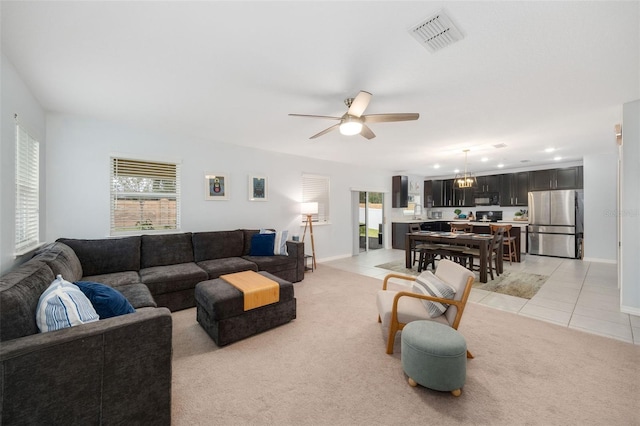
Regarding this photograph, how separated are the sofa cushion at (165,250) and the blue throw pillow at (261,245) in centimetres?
100

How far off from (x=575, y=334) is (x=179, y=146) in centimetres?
589

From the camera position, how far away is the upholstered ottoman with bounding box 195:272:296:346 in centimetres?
250

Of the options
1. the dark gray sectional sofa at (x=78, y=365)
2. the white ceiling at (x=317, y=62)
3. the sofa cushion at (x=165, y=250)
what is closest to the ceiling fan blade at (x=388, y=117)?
the white ceiling at (x=317, y=62)

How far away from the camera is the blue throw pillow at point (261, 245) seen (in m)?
4.48

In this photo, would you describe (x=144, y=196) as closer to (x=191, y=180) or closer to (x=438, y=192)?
(x=191, y=180)

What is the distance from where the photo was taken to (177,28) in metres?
1.78

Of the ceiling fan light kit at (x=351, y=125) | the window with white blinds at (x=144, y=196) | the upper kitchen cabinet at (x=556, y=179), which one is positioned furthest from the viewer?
the upper kitchen cabinet at (x=556, y=179)

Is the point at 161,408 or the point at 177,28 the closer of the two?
the point at 161,408

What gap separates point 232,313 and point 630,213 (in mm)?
4944

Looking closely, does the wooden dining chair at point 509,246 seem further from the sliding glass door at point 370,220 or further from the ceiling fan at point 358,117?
the ceiling fan at point 358,117

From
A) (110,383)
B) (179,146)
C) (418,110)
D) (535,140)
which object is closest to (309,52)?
(418,110)

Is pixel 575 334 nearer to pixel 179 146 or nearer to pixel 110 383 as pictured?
pixel 110 383

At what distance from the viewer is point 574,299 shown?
3.63 m

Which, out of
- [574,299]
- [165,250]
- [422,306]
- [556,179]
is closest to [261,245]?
[165,250]
